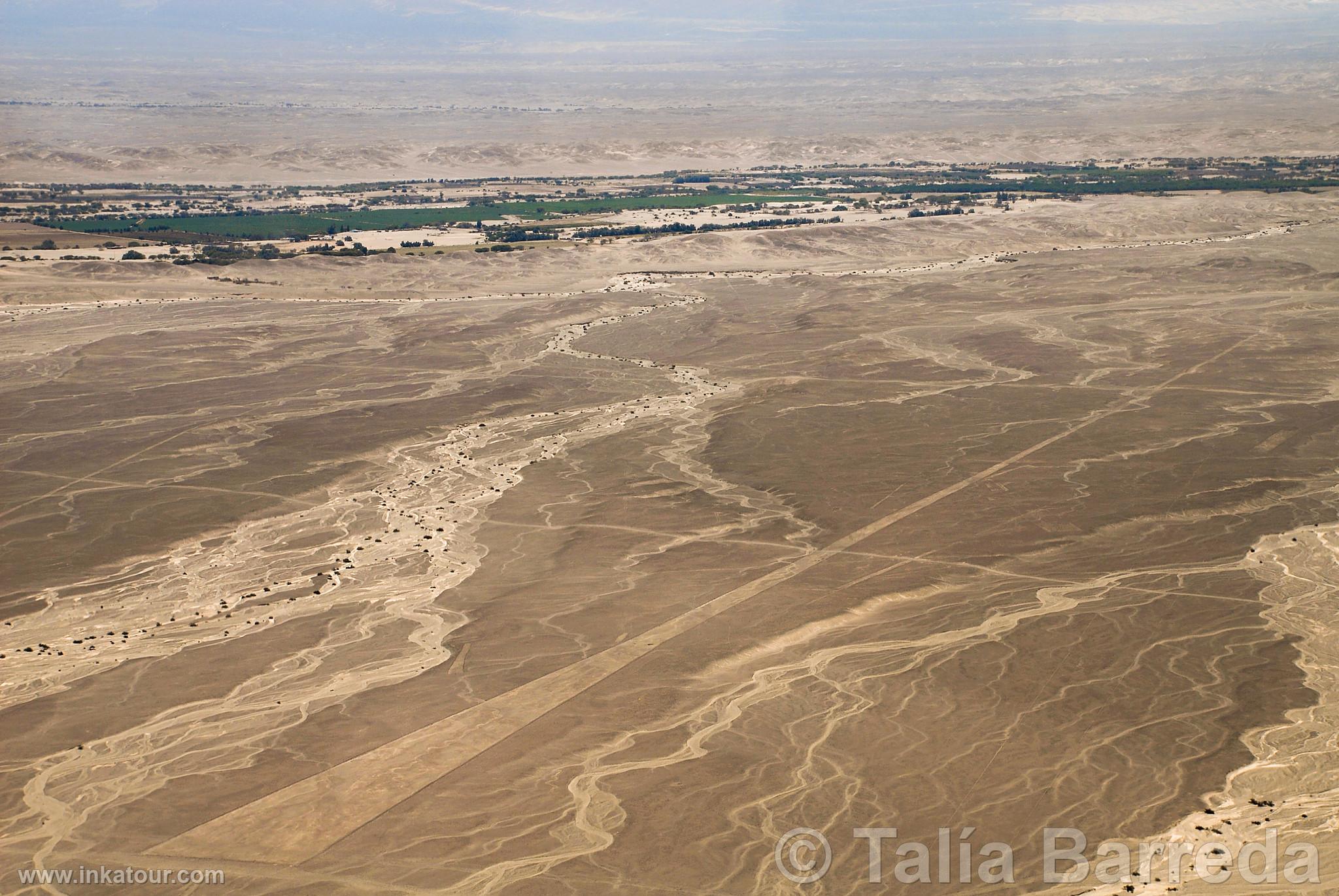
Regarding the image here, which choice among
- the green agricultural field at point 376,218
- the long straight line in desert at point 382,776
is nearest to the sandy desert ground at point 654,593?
the long straight line in desert at point 382,776

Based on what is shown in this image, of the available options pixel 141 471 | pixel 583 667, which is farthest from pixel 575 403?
pixel 583 667

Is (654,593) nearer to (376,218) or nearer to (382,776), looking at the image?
(382,776)

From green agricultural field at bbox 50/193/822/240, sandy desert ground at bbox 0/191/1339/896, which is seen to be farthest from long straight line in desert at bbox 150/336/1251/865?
green agricultural field at bbox 50/193/822/240

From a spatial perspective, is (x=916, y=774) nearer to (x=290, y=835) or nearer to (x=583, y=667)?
(x=583, y=667)

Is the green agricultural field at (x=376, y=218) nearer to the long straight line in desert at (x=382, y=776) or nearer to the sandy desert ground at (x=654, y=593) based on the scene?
the sandy desert ground at (x=654, y=593)

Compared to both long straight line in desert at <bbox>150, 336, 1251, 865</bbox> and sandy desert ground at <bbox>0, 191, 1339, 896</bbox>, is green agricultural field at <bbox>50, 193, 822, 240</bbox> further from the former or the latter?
long straight line in desert at <bbox>150, 336, 1251, 865</bbox>

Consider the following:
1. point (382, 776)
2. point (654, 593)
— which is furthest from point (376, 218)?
point (382, 776)

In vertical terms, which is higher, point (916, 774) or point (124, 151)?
point (124, 151)
